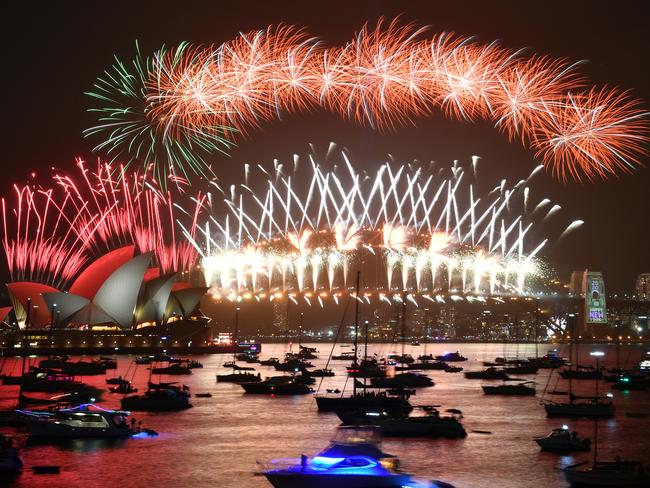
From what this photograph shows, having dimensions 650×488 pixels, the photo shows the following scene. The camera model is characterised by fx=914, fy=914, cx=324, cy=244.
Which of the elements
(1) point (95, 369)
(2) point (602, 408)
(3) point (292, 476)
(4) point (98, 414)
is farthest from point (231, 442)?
(1) point (95, 369)

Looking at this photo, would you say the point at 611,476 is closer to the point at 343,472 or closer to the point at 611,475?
the point at 611,475

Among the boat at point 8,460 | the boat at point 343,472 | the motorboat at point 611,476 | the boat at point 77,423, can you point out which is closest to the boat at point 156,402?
the boat at point 77,423

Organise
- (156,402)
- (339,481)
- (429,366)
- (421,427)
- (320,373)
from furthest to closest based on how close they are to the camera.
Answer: (429,366) < (320,373) < (156,402) < (421,427) < (339,481)

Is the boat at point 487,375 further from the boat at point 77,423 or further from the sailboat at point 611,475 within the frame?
the sailboat at point 611,475

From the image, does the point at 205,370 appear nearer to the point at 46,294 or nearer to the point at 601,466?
the point at 46,294

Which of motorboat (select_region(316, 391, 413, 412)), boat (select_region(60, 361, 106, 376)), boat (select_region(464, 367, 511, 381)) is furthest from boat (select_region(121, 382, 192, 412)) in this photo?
boat (select_region(464, 367, 511, 381))

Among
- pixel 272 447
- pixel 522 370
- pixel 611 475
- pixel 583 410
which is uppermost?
pixel 522 370

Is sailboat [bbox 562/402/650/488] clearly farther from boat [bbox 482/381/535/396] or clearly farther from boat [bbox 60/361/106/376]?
boat [bbox 60/361/106/376]

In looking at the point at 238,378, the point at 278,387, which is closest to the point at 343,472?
the point at 278,387
